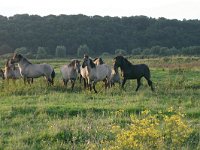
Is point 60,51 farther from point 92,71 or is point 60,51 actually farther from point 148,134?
point 148,134

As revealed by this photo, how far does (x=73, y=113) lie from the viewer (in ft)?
47.4

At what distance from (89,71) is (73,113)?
26.4 ft

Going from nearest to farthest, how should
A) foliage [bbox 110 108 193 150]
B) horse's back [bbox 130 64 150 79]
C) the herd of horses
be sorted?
foliage [bbox 110 108 193 150] → the herd of horses → horse's back [bbox 130 64 150 79]

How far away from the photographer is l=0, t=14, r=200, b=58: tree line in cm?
10275

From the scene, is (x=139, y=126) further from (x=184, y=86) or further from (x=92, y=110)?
(x=184, y=86)

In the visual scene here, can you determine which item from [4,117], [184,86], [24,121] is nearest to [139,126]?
[24,121]

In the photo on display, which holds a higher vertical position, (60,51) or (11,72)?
(11,72)

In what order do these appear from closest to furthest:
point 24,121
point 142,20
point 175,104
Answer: point 24,121 < point 175,104 < point 142,20

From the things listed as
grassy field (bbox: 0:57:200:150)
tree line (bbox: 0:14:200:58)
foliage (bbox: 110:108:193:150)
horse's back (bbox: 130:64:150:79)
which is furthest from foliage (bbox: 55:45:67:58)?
foliage (bbox: 110:108:193:150)

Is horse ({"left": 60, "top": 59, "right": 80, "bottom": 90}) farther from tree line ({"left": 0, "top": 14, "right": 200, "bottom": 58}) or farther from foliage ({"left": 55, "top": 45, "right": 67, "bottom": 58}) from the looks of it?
foliage ({"left": 55, "top": 45, "right": 67, "bottom": 58})

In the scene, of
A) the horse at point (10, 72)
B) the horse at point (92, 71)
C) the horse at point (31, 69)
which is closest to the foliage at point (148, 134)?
the horse at point (92, 71)

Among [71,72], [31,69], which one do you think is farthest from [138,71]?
[31,69]

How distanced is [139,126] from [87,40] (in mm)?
103336

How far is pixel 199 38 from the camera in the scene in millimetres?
124938
